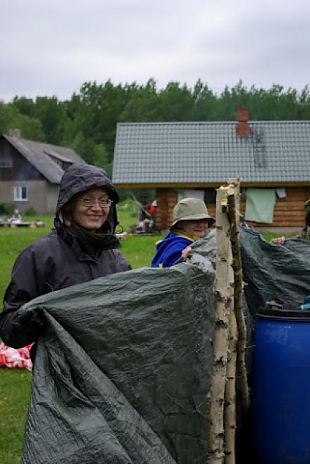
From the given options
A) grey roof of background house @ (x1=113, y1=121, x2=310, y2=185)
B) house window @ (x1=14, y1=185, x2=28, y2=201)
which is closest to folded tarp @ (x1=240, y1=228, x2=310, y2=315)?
grey roof of background house @ (x1=113, y1=121, x2=310, y2=185)

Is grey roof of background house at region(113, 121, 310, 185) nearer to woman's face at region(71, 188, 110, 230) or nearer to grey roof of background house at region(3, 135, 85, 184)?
woman's face at region(71, 188, 110, 230)

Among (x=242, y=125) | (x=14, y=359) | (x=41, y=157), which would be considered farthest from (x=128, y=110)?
(x=14, y=359)

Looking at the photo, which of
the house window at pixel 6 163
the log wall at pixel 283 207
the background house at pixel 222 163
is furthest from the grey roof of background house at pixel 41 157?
the log wall at pixel 283 207

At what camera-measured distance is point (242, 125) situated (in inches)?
Result: 1112

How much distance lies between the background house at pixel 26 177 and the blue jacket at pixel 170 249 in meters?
45.9

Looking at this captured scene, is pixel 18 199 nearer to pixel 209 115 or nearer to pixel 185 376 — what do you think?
pixel 209 115

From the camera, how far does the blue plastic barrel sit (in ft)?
12.3

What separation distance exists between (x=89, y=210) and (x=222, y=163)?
24133 millimetres

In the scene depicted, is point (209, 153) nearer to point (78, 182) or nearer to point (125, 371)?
point (78, 182)

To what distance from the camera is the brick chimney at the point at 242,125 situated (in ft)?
92.1

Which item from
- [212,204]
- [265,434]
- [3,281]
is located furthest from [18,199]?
[265,434]

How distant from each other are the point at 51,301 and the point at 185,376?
0.66m

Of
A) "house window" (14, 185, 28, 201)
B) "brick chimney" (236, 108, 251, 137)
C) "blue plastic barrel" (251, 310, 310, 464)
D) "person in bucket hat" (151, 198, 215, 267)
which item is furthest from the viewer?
"house window" (14, 185, 28, 201)

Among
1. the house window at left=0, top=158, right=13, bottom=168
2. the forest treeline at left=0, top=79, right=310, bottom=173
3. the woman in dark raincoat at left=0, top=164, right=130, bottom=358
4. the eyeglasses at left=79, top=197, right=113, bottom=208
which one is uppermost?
the forest treeline at left=0, top=79, right=310, bottom=173
